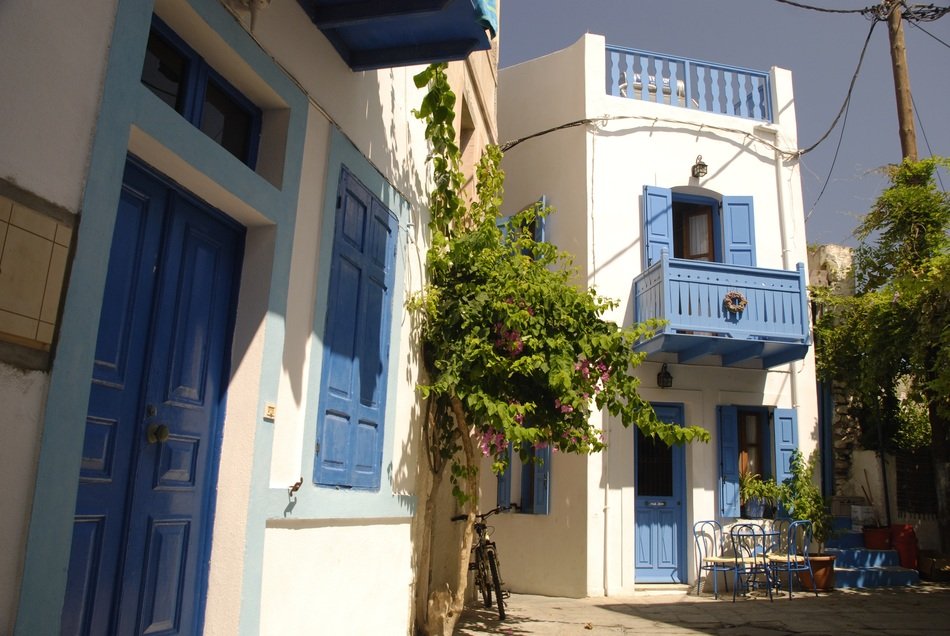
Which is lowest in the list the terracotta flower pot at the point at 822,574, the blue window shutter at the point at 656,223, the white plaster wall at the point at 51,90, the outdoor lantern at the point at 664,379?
the terracotta flower pot at the point at 822,574

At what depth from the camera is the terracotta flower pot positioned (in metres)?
10.0

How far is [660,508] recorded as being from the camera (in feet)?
34.4

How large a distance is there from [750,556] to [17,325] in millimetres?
9915

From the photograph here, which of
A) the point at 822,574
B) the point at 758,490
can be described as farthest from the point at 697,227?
the point at 822,574

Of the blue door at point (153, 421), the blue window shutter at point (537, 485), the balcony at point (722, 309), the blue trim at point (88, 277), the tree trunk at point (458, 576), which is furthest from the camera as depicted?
the blue window shutter at point (537, 485)

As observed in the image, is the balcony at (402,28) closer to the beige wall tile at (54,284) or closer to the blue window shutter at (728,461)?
the beige wall tile at (54,284)

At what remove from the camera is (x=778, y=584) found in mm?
9859

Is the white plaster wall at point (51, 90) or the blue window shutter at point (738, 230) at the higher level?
the blue window shutter at point (738, 230)

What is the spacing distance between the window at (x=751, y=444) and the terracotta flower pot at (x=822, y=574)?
1.14 meters

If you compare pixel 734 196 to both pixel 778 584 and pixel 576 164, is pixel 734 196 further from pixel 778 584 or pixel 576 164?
pixel 778 584

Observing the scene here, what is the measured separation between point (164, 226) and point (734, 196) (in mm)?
9921

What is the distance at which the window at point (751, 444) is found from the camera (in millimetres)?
10500

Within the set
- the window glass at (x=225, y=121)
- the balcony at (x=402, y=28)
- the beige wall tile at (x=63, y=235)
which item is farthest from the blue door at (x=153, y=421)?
the balcony at (x=402, y=28)

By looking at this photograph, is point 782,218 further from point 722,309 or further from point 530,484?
point 530,484
